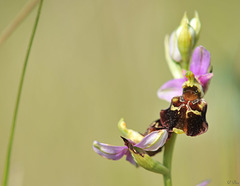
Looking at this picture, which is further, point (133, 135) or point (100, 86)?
point (100, 86)

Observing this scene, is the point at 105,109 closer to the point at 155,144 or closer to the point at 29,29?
the point at 29,29

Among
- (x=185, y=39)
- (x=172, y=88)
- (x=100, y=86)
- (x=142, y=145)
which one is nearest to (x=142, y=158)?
(x=142, y=145)

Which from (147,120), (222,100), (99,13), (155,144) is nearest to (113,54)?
(99,13)

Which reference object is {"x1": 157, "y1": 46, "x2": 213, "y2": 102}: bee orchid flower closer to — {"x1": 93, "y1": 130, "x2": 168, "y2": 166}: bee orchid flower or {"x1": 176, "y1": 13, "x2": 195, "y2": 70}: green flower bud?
{"x1": 176, "y1": 13, "x2": 195, "y2": 70}: green flower bud

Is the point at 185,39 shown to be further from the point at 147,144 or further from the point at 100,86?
the point at 100,86

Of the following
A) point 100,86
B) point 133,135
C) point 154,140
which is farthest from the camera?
point 100,86

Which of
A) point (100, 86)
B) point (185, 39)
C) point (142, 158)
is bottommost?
point (142, 158)

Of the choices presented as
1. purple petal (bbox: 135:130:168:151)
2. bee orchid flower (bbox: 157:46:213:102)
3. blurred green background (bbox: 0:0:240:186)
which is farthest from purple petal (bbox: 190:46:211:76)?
blurred green background (bbox: 0:0:240:186)
